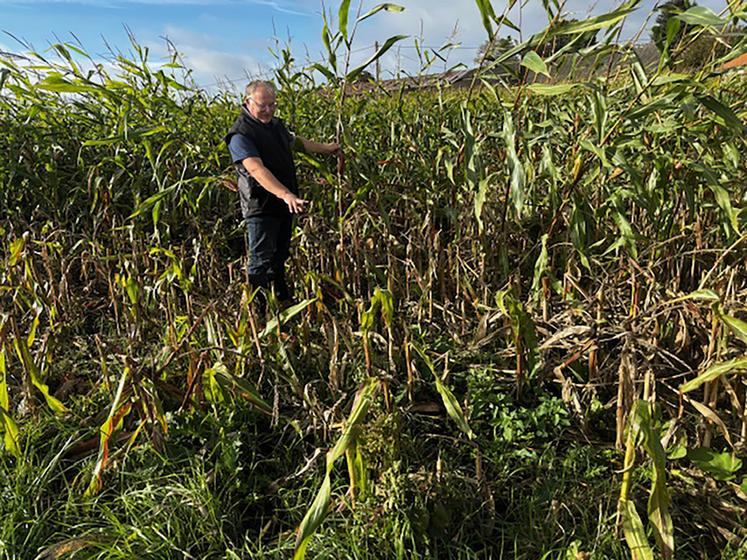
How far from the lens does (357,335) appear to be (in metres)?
2.11

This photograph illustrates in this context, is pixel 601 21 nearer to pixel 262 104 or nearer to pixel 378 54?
pixel 378 54

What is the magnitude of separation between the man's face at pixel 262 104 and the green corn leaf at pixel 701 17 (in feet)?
5.91

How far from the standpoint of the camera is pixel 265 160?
8.71 feet

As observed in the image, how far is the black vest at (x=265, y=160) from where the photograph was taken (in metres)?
2.62

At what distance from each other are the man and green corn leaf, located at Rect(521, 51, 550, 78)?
1.23 meters

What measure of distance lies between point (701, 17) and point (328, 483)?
1.38 m

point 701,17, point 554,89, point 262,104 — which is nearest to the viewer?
point 701,17

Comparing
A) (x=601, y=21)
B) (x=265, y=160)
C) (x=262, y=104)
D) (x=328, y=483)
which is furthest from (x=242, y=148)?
(x=328, y=483)

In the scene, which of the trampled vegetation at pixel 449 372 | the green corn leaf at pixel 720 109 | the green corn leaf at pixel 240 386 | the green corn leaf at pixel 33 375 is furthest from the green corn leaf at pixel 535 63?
the green corn leaf at pixel 33 375

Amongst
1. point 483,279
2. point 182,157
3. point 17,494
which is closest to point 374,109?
point 182,157

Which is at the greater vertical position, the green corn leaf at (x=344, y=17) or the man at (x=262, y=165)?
the green corn leaf at (x=344, y=17)

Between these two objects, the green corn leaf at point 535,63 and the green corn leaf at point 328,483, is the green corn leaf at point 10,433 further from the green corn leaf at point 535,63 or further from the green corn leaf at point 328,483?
the green corn leaf at point 535,63

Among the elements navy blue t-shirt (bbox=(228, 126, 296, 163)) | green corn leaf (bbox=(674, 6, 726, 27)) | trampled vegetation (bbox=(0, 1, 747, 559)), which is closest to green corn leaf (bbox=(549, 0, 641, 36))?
trampled vegetation (bbox=(0, 1, 747, 559))

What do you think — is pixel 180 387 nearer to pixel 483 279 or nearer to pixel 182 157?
pixel 483 279
